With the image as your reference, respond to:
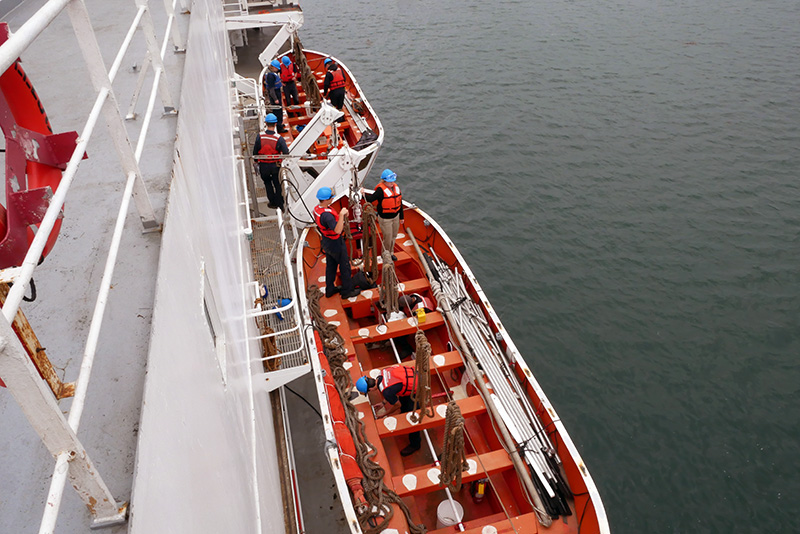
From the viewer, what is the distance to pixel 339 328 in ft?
28.7

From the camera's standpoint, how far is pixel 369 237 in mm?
9625

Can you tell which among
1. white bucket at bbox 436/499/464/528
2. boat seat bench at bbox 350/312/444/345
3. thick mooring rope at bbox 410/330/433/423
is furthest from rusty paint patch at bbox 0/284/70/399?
boat seat bench at bbox 350/312/444/345

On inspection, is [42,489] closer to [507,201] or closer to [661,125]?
[507,201]

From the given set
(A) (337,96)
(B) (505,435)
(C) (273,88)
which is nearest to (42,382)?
(B) (505,435)

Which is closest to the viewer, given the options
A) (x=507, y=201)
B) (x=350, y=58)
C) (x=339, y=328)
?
(x=339, y=328)

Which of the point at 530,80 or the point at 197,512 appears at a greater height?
the point at 197,512

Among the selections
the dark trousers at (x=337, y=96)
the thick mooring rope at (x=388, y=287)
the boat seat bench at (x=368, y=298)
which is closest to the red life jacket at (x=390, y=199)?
the thick mooring rope at (x=388, y=287)

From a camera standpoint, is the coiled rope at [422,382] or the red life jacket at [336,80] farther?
the red life jacket at [336,80]

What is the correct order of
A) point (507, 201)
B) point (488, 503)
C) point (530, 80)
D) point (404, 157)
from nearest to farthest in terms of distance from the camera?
point (488, 503)
point (507, 201)
point (404, 157)
point (530, 80)

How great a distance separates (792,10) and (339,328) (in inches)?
1103

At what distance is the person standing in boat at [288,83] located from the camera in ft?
52.9

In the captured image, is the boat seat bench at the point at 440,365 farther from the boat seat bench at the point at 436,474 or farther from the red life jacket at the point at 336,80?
the red life jacket at the point at 336,80

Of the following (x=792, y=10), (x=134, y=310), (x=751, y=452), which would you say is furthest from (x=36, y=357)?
(x=792, y=10)

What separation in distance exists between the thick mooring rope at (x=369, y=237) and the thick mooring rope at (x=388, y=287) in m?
0.52
